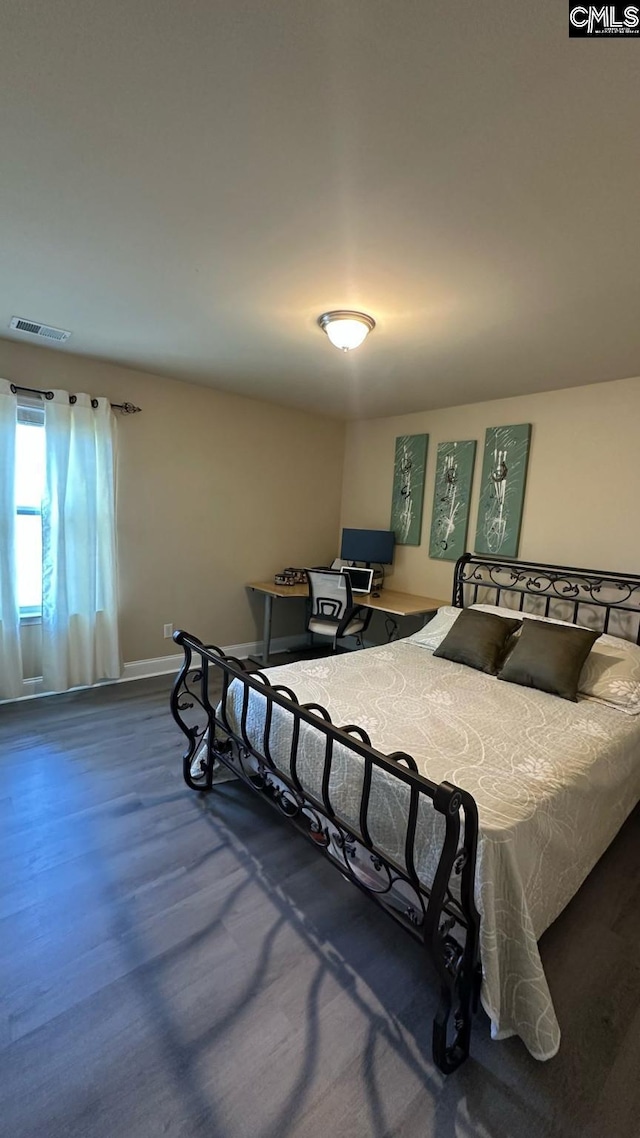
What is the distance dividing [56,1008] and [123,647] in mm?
2708

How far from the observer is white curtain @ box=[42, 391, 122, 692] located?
3291mm

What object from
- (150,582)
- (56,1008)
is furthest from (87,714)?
(56,1008)

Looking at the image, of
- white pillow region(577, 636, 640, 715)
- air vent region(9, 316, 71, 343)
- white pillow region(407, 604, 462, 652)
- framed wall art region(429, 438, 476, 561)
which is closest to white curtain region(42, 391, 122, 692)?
air vent region(9, 316, 71, 343)

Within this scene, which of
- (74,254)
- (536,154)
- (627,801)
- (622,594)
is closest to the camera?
(536,154)

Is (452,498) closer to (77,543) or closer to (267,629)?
(267,629)

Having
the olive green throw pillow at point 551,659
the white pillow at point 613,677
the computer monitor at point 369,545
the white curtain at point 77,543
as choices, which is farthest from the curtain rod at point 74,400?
the white pillow at point 613,677

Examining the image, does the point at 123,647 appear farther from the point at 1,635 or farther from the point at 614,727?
the point at 614,727

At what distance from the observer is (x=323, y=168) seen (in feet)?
4.46

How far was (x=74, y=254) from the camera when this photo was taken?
1.93 m

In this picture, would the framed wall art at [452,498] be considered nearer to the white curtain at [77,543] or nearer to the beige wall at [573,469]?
the beige wall at [573,469]

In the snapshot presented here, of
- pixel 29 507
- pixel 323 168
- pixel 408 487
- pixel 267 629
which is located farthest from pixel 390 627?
pixel 323 168

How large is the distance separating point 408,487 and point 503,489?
97 centimetres

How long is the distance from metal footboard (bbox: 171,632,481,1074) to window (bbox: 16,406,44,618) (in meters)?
1.80

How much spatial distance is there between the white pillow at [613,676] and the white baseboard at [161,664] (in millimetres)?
3001
